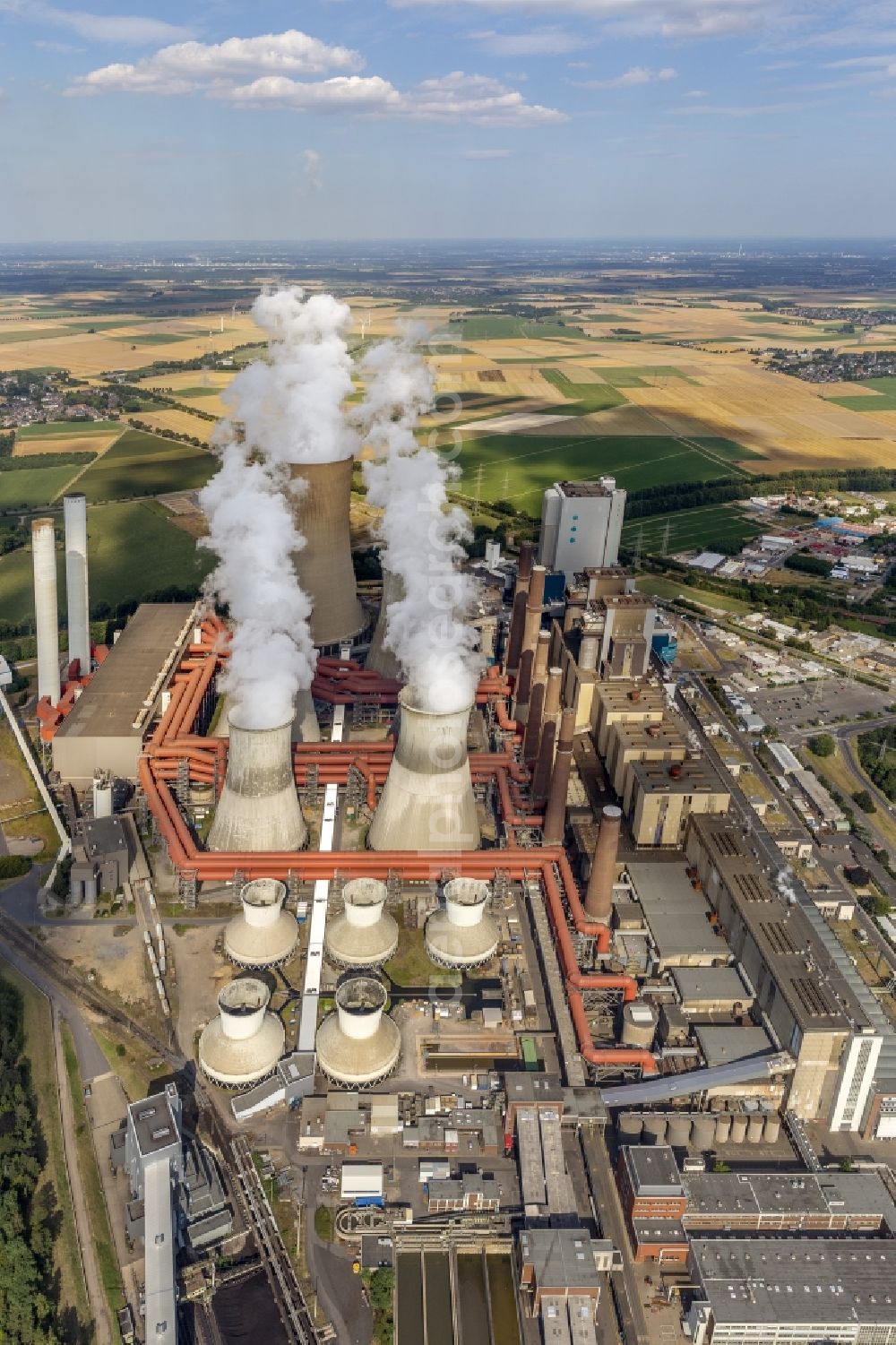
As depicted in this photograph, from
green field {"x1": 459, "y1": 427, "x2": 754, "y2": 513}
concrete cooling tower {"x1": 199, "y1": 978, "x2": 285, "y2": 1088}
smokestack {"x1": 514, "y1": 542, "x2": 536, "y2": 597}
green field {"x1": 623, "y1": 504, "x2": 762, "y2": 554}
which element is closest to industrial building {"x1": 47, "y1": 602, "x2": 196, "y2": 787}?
concrete cooling tower {"x1": 199, "y1": 978, "x2": 285, "y2": 1088}

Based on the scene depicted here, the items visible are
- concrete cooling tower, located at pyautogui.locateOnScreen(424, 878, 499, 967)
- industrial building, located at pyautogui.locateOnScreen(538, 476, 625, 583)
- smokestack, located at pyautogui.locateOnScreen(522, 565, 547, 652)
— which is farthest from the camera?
industrial building, located at pyautogui.locateOnScreen(538, 476, 625, 583)

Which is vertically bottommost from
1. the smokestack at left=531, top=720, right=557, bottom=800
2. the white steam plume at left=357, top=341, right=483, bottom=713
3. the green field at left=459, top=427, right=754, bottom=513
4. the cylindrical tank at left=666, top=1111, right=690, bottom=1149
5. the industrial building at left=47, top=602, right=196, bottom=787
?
the cylindrical tank at left=666, top=1111, right=690, bottom=1149

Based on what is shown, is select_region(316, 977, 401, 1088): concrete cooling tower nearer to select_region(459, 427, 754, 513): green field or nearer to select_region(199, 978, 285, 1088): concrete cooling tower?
select_region(199, 978, 285, 1088): concrete cooling tower

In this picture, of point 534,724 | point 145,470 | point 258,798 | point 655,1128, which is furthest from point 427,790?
point 145,470

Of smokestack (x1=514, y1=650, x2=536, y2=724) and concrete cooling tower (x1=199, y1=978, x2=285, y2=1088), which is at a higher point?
smokestack (x1=514, y1=650, x2=536, y2=724)

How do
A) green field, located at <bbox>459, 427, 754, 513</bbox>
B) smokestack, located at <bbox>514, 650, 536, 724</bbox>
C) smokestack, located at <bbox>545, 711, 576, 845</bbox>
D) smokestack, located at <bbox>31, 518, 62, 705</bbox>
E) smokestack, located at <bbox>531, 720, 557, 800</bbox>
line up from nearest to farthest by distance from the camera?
smokestack, located at <bbox>545, 711, 576, 845</bbox> < smokestack, located at <bbox>531, 720, 557, 800</bbox> < smokestack, located at <bbox>31, 518, 62, 705</bbox> < smokestack, located at <bbox>514, 650, 536, 724</bbox> < green field, located at <bbox>459, 427, 754, 513</bbox>

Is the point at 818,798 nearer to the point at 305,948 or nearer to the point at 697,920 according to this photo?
the point at 697,920

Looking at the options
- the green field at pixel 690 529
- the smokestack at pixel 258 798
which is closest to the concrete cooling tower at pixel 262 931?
the smokestack at pixel 258 798

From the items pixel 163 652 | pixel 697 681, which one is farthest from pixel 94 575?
pixel 697 681
